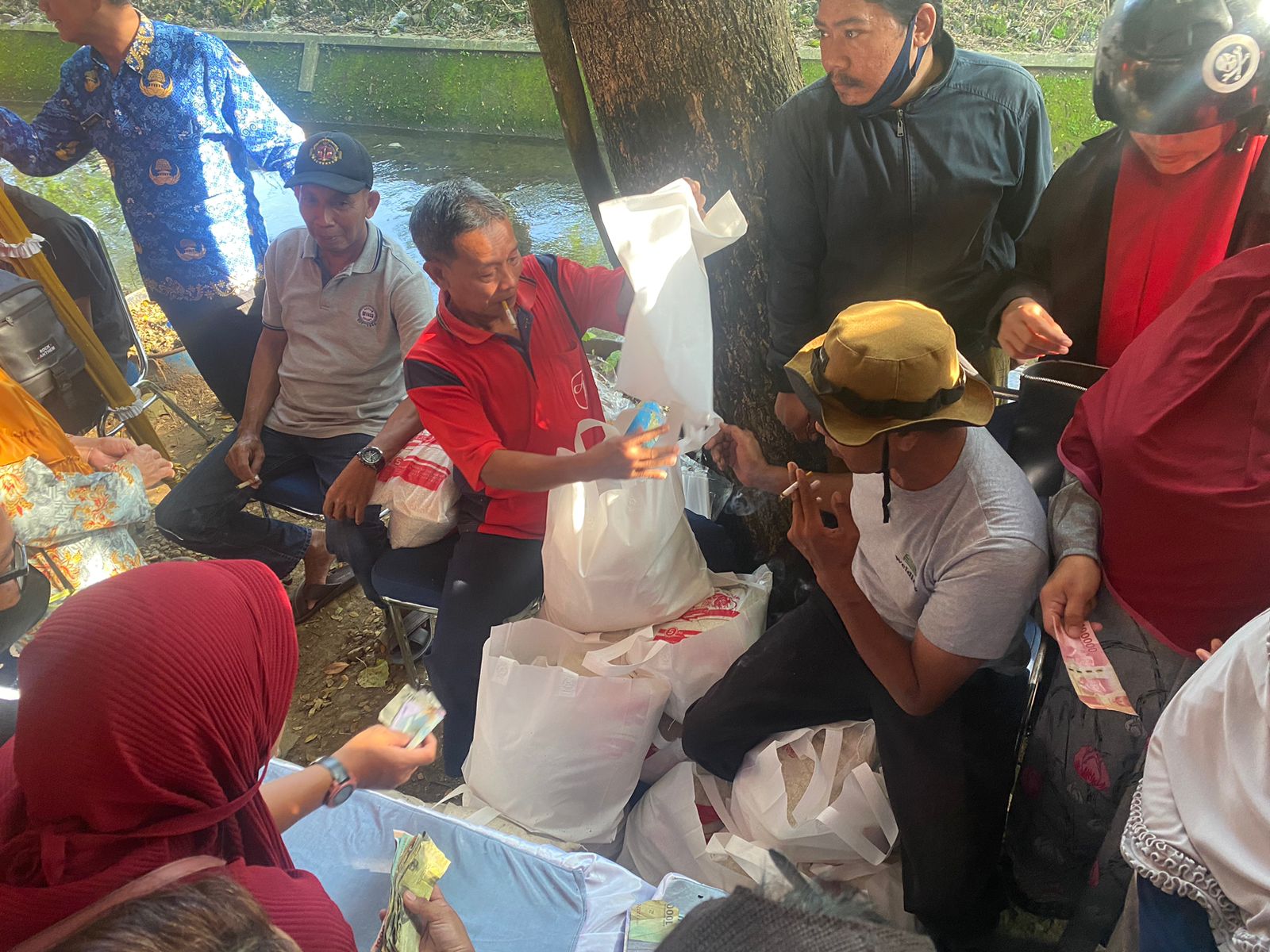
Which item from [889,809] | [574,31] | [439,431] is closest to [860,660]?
[889,809]

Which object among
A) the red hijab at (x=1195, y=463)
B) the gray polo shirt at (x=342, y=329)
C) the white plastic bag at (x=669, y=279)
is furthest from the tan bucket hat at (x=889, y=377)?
the gray polo shirt at (x=342, y=329)

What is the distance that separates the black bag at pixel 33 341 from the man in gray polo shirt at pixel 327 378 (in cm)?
69

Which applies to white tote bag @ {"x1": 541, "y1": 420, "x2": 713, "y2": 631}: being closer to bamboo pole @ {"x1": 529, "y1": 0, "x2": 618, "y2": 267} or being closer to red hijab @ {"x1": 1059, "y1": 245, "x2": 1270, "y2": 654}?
bamboo pole @ {"x1": 529, "y1": 0, "x2": 618, "y2": 267}

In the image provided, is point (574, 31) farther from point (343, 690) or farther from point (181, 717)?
point (343, 690)

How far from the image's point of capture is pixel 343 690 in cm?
304

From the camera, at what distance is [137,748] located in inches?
40.4

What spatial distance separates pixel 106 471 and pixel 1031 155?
2.77 m

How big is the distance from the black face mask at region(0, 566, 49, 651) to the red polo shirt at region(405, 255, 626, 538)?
1.11 m

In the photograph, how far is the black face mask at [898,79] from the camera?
1801 millimetres

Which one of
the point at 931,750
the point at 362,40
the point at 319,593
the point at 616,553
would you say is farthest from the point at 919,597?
the point at 362,40

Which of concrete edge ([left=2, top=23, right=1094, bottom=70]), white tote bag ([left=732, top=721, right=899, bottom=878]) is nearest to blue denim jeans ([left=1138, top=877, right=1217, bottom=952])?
white tote bag ([left=732, top=721, right=899, bottom=878])

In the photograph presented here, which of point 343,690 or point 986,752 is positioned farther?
point 343,690

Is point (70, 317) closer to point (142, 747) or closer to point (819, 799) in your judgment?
point (142, 747)

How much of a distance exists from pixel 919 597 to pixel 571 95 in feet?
5.57
